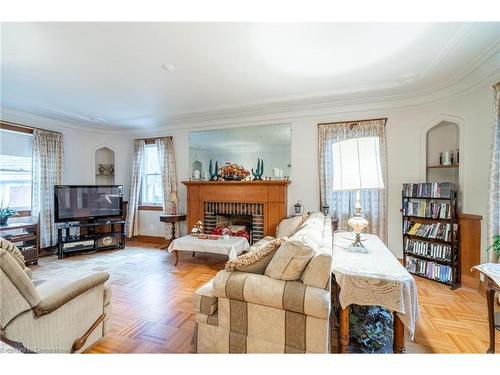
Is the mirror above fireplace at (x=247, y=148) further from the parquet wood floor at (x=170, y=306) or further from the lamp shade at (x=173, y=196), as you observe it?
Answer: the parquet wood floor at (x=170, y=306)

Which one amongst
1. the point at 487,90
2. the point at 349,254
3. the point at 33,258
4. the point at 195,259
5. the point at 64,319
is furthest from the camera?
the point at 195,259

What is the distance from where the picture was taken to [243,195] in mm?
4250

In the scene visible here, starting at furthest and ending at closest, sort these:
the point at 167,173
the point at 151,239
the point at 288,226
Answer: the point at 151,239 → the point at 167,173 → the point at 288,226

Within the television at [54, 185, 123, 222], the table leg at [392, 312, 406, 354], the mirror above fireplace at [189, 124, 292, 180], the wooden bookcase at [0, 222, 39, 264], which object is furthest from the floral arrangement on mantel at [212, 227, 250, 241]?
the wooden bookcase at [0, 222, 39, 264]

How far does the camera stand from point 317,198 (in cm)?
398

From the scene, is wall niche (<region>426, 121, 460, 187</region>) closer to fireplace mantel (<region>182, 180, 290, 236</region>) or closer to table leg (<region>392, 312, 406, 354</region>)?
fireplace mantel (<region>182, 180, 290, 236</region>)

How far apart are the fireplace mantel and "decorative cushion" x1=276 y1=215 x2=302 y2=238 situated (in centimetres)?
26

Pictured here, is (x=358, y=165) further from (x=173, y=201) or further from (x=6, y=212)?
(x=6, y=212)

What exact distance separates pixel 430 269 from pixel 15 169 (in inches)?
261

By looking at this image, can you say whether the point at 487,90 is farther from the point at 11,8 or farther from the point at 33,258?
the point at 33,258

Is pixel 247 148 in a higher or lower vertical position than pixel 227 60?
lower

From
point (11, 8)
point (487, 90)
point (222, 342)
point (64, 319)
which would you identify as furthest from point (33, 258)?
point (487, 90)

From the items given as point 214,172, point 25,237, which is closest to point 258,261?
point 214,172

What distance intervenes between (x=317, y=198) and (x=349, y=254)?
214cm
